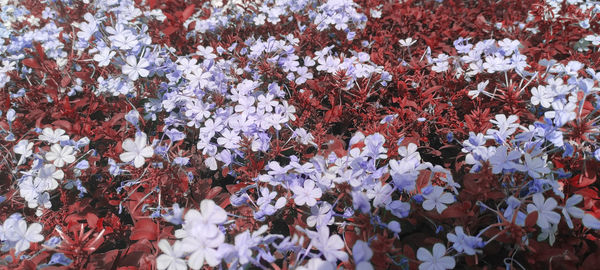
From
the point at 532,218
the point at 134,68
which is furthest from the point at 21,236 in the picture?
the point at 532,218

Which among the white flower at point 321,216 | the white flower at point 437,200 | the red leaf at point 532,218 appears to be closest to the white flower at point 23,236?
the white flower at point 321,216

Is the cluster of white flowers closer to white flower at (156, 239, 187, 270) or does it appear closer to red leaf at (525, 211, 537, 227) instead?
white flower at (156, 239, 187, 270)

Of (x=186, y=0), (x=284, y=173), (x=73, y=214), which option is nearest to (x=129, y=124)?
(x=73, y=214)

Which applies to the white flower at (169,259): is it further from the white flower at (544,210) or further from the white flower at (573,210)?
the white flower at (573,210)

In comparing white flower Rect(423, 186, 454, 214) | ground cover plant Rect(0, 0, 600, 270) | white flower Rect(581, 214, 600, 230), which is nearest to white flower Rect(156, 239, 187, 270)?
ground cover plant Rect(0, 0, 600, 270)

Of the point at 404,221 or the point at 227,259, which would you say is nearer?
the point at 227,259

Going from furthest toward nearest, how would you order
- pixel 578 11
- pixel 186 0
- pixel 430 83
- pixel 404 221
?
pixel 186 0 < pixel 578 11 < pixel 430 83 < pixel 404 221

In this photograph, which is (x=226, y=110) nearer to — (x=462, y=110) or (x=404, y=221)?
(x=404, y=221)
